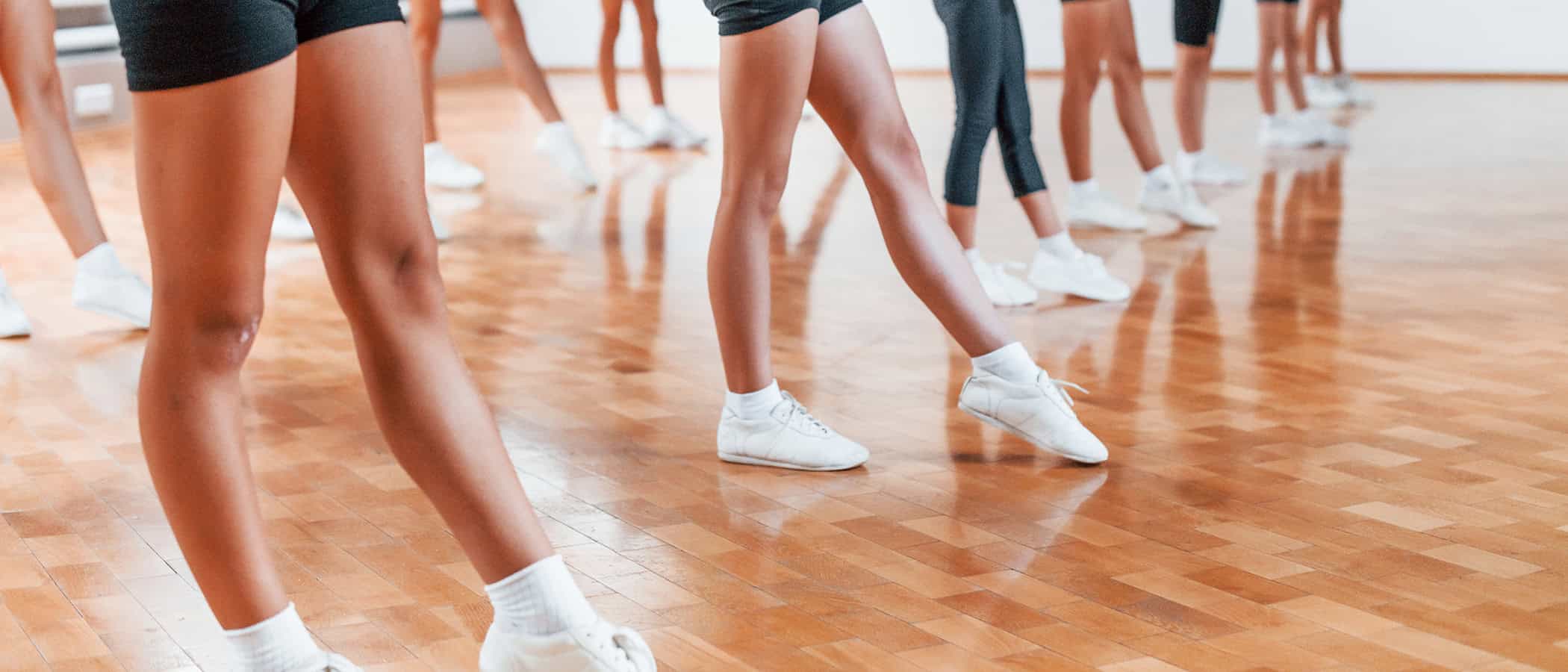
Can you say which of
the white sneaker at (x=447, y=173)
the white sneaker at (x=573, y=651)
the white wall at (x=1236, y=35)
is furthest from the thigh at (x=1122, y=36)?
the white wall at (x=1236, y=35)

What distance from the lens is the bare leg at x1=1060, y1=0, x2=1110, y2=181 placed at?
363cm

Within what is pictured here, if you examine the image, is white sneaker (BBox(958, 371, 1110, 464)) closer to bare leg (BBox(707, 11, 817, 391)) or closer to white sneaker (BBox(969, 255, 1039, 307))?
bare leg (BBox(707, 11, 817, 391))

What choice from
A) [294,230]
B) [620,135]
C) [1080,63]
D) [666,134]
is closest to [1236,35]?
[666,134]

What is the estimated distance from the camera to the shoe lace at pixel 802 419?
7.39 ft

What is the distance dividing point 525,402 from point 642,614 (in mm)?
988

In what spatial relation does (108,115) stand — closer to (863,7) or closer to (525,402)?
(525,402)

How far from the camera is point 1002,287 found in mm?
3334

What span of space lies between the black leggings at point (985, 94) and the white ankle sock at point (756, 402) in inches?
32.1

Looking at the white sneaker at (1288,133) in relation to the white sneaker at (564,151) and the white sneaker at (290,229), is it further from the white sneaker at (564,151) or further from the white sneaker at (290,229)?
the white sneaker at (290,229)

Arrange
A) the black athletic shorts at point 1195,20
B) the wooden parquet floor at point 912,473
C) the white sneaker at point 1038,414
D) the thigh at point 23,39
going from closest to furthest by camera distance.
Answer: the wooden parquet floor at point 912,473
the white sneaker at point 1038,414
the thigh at point 23,39
the black athletic shorts at point 1195,20

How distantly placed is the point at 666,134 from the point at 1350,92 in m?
3.29

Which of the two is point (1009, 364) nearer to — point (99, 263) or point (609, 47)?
point (99, 263)

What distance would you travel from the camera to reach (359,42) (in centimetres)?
128

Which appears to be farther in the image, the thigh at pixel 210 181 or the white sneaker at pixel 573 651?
the white sneaker at pixel 573 651
